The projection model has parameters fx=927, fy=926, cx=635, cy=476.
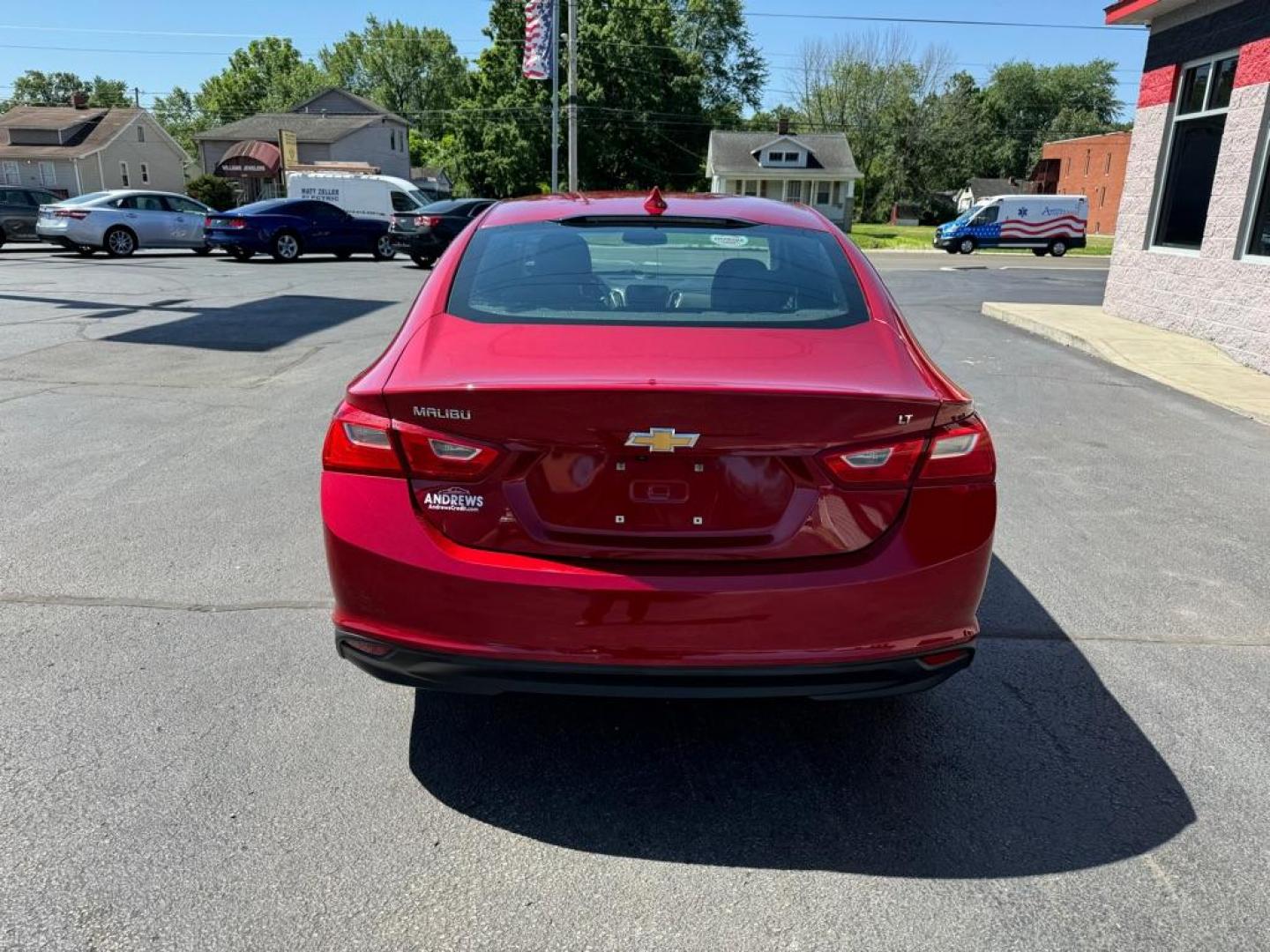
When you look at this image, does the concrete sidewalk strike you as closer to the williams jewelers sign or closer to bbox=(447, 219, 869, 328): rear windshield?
bbox=(447, 219, 869, 328): rear windshield

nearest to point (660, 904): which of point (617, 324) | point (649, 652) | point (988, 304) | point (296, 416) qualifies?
point (649, 652)

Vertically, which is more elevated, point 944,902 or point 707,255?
point 707,255

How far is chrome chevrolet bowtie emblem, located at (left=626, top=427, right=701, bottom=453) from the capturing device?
7.80ft

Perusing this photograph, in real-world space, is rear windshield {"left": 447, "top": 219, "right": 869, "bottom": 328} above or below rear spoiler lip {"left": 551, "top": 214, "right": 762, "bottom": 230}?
below

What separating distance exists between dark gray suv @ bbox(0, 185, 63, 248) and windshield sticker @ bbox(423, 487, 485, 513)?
2588 cm

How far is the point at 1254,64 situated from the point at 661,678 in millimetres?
11316

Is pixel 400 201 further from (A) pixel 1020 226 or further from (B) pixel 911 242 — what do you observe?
(B) pixel 911 242

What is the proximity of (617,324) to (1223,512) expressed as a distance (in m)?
4.32

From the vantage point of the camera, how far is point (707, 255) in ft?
11.3

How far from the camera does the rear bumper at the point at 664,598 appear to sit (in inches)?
94.8

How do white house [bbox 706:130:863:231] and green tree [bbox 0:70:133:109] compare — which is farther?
green tree [bbox 0:70:133:109]

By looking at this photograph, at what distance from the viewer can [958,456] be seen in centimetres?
253

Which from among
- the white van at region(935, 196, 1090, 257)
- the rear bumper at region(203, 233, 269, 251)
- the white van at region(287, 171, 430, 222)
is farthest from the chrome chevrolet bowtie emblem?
the white van at region(935, 196, 1090, 257)

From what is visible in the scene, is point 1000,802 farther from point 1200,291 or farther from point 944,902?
point 1200,291
